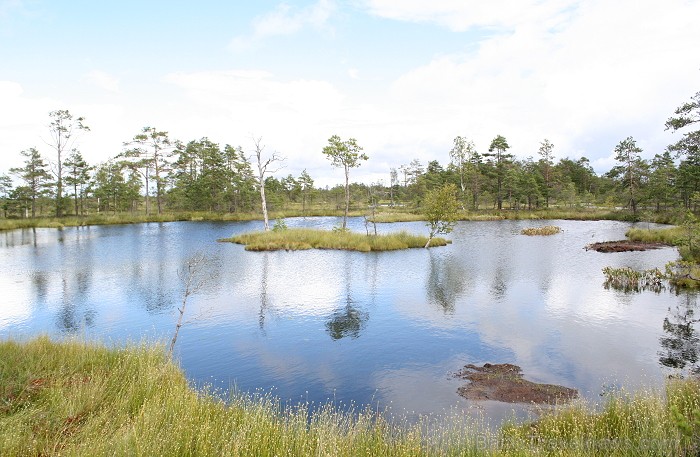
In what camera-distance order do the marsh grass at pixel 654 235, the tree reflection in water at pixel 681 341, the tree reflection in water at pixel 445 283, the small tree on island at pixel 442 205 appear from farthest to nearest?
the marsh grass at pixel 654 235, the small tree on island at pixel 442 205, the tree reflection in water at pixel 445 283, the tree reflection in water at pixel 681 341

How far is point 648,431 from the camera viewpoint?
7.26 metres

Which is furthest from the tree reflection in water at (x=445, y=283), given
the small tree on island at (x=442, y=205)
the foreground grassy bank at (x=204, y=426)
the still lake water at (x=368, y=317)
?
the foreground grassy bank at (x=204, y=426)

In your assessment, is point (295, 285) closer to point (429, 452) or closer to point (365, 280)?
point (365, 280)

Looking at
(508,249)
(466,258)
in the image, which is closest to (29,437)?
(466,258)

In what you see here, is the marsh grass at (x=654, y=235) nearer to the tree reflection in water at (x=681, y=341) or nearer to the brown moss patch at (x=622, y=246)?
the brown moss patch at (x=622, y=246)

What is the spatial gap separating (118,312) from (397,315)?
12.5 m

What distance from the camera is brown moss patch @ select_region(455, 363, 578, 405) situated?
1074 cm

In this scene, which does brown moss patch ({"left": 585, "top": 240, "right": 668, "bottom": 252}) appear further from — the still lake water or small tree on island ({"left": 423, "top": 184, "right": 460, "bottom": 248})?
small tree on island ({"left": 423, "top": 184, "right": 460, "bottom": 248})

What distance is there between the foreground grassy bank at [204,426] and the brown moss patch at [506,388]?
1790 mm

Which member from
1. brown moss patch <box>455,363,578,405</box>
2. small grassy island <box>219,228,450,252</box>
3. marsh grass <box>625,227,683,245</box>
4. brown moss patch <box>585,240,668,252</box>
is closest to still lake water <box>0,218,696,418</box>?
brown moss patch <box>455,363,578,405</box>

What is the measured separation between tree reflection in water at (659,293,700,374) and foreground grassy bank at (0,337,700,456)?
433cm

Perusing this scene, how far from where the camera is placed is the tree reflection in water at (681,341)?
42.3ft

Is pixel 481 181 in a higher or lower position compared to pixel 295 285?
higher

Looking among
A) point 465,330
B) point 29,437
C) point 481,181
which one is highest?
point 481,181
